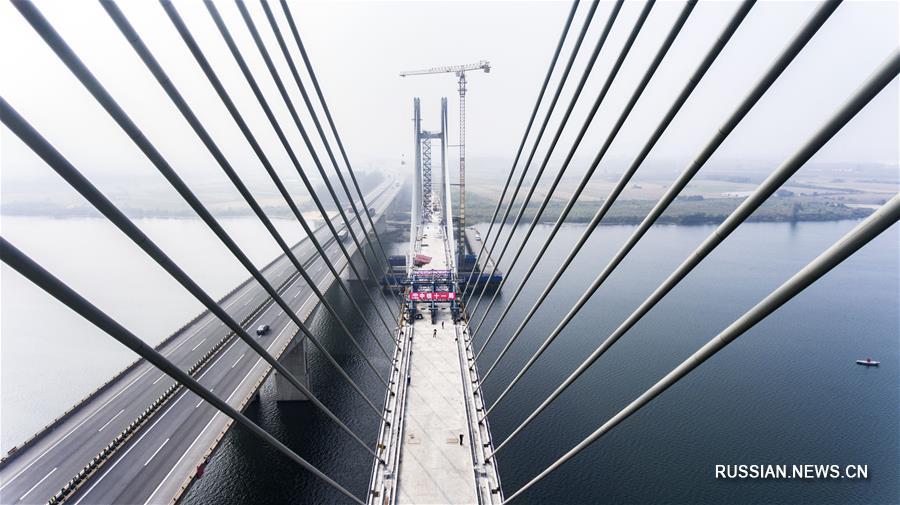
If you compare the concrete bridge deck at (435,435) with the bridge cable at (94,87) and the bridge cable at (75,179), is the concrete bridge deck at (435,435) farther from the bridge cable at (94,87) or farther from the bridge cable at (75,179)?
the bridge cable at (94,87)

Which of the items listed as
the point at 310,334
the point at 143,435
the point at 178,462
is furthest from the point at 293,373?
the point at 310,334

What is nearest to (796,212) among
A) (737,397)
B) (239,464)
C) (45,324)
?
(737,397)

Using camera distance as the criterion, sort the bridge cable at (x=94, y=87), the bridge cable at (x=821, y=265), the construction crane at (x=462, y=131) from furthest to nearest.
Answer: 1. the construction crane at (x=462, y=131)
2. the bridge cable at (x=94, y=87)
3. the bridge cable at (x=821, y=265)

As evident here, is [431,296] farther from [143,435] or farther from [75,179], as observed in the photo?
[75,179]

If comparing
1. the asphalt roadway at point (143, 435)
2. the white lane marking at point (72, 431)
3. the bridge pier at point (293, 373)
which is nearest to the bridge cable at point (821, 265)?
the asphalt roadway at point (143, 435)

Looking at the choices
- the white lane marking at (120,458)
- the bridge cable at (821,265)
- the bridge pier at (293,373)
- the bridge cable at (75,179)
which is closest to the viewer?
the bridge cable at (821,265)

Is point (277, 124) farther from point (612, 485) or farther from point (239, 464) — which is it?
point (612, 485)

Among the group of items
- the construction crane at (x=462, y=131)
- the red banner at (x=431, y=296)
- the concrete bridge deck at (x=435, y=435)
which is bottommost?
the concrete bridge deck at (x=435, y=435)

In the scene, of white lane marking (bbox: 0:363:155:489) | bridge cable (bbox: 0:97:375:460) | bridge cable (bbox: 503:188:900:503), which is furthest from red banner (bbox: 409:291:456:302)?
bridge cable (bbox: 503:188:900:503)

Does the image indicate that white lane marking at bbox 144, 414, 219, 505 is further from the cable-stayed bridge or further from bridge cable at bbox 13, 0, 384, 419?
bridge cable at bbox 13, 0, 384, 419
